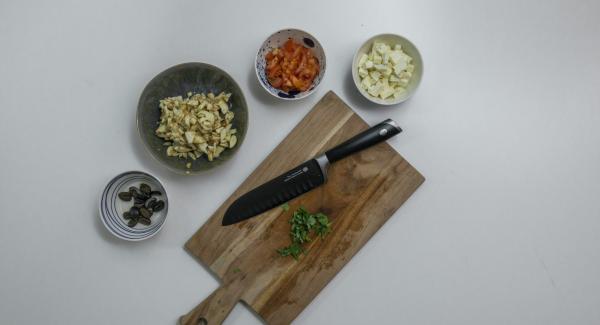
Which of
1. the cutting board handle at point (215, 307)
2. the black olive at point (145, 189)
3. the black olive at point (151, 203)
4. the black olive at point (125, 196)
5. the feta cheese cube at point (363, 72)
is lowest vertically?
the cutting board handle at point (215, 307)

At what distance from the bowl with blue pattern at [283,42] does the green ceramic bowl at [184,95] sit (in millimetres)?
112

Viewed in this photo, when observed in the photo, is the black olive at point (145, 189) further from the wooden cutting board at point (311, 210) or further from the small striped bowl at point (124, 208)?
the wooden cutting board at point (311, 210)

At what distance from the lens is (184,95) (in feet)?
4.91

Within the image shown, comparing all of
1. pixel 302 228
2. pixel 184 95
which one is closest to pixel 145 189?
pixel 184 95

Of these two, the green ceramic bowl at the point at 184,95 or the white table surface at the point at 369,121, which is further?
the white table surface at the point at 369,121

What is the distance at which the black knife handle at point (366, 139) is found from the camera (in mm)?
1445

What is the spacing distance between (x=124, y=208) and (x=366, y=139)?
2.88 feet

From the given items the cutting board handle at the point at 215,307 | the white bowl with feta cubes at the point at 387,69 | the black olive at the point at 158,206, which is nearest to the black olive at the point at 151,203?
the black olive at the point at 158,206

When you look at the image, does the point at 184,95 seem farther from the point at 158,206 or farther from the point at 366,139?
the point at 366,139

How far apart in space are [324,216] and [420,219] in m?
0.39

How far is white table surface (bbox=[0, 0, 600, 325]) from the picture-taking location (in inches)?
60.8

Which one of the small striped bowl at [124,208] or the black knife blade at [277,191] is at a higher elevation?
the black knife blade at [277,191]

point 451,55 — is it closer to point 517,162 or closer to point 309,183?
point 517,162

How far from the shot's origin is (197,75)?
58.0 inches
